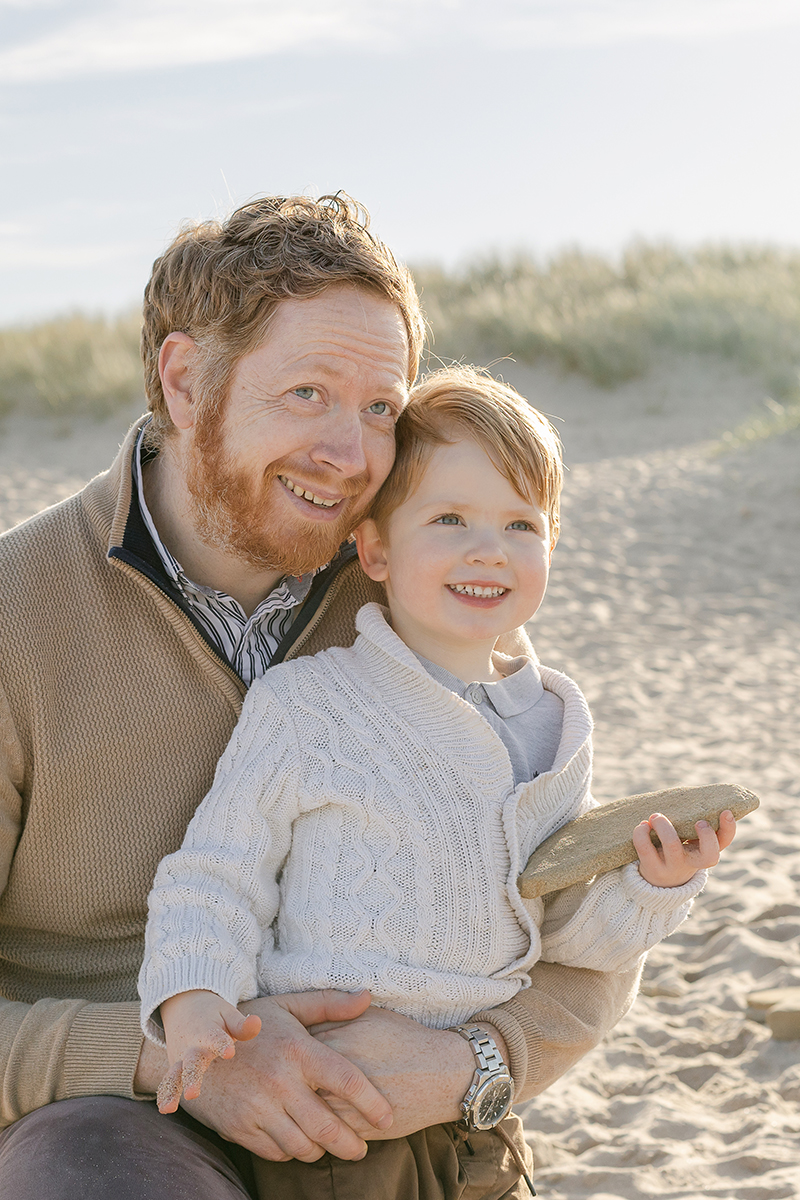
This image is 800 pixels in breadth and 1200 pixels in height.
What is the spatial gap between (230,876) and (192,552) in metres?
0.75

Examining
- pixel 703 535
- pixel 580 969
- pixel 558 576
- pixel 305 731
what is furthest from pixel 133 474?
pixel 703 535

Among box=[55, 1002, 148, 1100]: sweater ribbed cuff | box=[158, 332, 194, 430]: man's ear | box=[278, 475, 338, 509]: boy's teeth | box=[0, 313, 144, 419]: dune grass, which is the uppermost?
box=[158, 332, 194, 430]: man's ear

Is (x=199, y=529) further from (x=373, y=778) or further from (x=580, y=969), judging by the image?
(x=580, y=969)

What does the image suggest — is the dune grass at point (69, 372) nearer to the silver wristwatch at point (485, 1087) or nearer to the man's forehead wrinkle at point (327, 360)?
the man's forehead wrinkle at point (327, 360)

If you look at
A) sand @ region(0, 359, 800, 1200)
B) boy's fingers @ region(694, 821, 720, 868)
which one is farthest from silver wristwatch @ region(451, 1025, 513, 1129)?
sand @ region(0, 359, 800, 1200)

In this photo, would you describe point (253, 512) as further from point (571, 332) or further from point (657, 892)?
point (571, 332)

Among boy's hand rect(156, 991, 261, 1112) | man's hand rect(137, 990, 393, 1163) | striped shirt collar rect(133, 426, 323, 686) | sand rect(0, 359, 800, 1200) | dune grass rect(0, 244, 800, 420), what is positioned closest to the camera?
boy's hand rect(156, 991, 261, 1112)

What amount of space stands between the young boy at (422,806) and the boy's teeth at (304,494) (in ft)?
0.49

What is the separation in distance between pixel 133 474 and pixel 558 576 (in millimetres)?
7107

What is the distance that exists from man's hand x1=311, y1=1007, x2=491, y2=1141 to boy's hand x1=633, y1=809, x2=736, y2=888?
475mm

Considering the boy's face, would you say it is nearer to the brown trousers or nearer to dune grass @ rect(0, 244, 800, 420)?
the brown trousers

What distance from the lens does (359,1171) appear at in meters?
1.95

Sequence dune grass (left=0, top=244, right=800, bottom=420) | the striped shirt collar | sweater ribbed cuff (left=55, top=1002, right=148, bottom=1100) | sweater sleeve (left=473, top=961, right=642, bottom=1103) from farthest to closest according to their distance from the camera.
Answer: dune grass (left=0, top=244, right=800, bottom=420) → the striped shirt collar → sweater sleeve (left=473, top=961, right=642, bottom=1103) → sweater ribbed cuff (left=55, top=1002, right=148, bottom=1100)

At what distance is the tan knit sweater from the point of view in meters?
2.18
